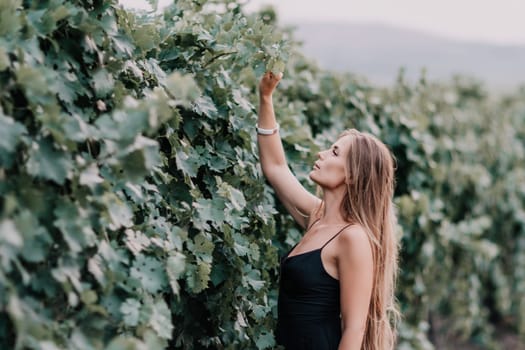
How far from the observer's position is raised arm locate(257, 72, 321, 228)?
10.3 ft

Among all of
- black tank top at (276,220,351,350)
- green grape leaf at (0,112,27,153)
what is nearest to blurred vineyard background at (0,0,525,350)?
green grape leaf at (0,112,27,153)

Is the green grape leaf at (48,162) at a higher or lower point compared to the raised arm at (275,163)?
higher

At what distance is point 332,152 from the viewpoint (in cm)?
310

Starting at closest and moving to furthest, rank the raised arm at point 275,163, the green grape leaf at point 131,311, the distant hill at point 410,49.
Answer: the green grape leaf at point 131,311 → the raised arm at point 275,163 → the distant hill at point 410,49

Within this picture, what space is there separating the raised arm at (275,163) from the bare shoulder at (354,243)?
44 centimetres

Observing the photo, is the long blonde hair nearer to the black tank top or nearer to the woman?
the woman

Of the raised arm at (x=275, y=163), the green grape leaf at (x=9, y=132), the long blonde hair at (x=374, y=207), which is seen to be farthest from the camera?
the raised arm at (x=275, y=163)

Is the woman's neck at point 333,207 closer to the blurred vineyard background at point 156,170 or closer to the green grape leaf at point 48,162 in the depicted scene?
the blurred vineyard background at point 156,170

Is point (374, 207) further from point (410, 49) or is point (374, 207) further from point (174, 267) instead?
point (410, 49)

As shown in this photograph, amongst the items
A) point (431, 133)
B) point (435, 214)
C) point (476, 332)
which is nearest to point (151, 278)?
point (435, 214)

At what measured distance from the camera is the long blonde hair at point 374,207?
9.86ft

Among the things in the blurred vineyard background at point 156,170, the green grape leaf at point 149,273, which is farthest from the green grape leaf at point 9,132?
the green grape leaf at point 149,273

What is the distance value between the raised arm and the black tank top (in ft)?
1.26

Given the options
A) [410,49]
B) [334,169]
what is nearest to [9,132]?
[334,169]
